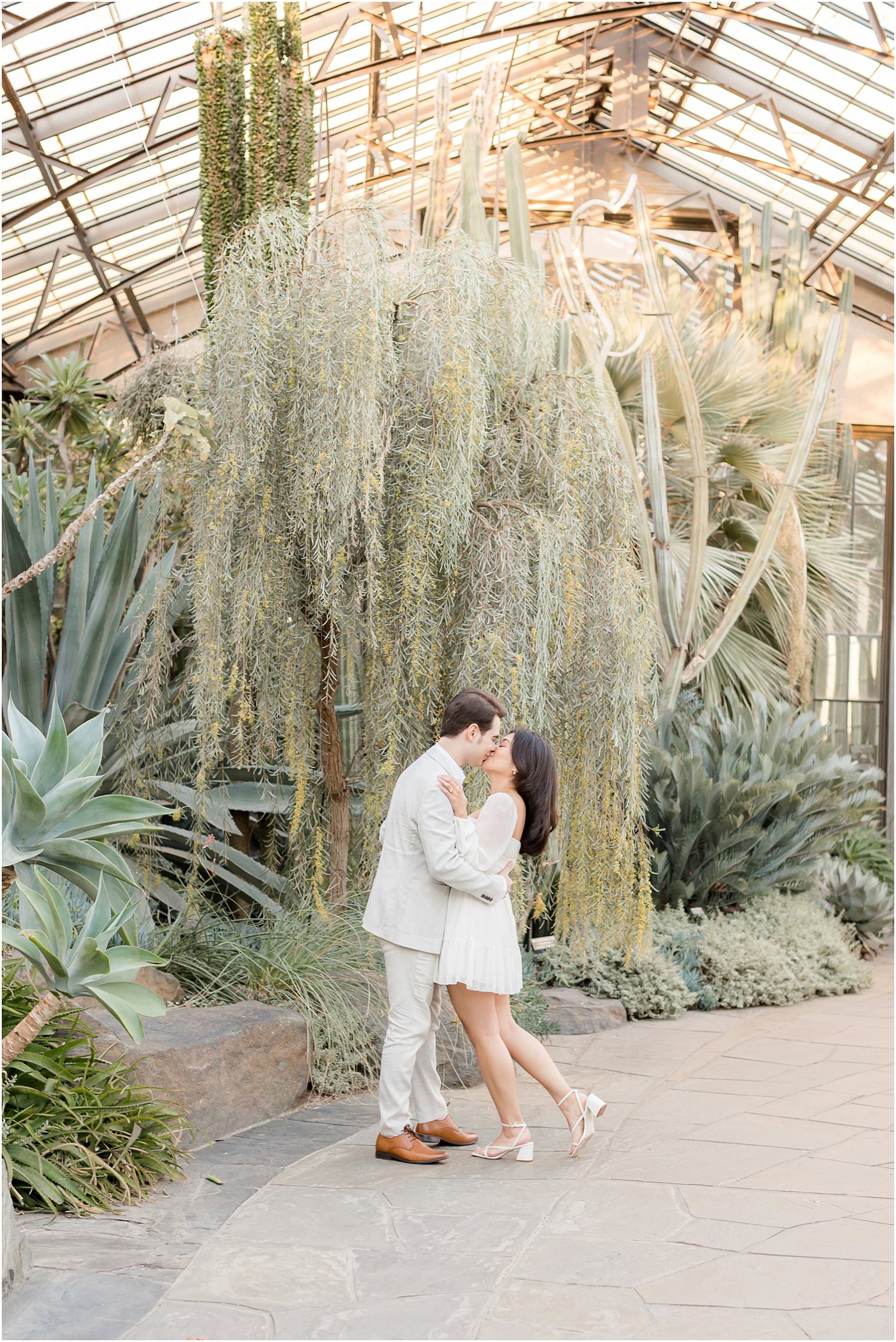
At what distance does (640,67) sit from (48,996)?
1274cm

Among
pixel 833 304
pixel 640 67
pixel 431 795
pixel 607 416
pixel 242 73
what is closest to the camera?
pixel 431 795

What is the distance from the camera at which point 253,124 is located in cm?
664

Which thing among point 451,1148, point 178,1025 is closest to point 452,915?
point 451,1148

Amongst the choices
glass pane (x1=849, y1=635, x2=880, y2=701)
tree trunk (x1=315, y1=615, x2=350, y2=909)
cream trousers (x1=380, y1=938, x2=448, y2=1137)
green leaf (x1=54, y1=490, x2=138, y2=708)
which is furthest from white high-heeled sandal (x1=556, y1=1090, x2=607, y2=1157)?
glass pane (x1=849, y1=635, x2=880, y2=701)

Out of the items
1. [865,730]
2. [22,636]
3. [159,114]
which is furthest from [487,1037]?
[865,730]

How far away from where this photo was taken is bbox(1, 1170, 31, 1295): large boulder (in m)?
2.75

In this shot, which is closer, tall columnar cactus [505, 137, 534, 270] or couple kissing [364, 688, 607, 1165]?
couple kissing [364, 688, 607, 1165]

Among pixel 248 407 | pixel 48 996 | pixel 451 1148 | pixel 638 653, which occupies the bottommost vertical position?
pixel 451 1148

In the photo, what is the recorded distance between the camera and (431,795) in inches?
152

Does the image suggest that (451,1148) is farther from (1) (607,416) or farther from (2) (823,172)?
Answer: (2) (823,172)

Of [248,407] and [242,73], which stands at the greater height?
[242,73]

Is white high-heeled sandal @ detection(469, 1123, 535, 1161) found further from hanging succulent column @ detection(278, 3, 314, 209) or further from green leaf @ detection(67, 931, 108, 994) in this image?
hanging succulent column @ detection(278, 3, 314, 209)

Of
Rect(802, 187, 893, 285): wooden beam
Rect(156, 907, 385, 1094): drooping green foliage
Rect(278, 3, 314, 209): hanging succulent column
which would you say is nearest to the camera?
Rect(156, 907, 385, 1094): drooping green foliage

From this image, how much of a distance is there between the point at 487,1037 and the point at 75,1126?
1.26 meters
